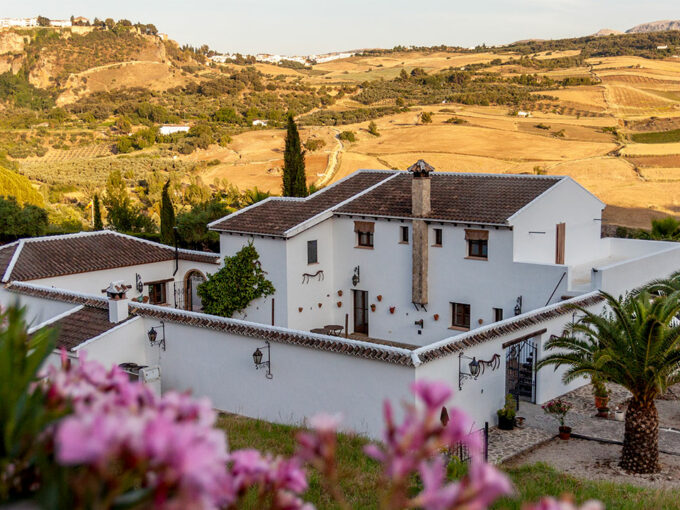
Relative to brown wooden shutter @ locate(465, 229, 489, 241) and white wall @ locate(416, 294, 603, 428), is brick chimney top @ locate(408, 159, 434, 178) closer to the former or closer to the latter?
brown wooden shutter @ locate(465, 229, 489, 241)

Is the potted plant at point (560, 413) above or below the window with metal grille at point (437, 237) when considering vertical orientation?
below

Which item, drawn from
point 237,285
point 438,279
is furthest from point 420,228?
point 237,285

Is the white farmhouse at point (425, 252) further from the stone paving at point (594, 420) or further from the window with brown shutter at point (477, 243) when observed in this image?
the stone paving at point (594, 420)

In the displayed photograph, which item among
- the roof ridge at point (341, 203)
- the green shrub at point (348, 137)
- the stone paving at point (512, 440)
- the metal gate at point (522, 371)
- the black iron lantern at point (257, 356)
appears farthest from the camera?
the green shrub at point (348, 137)

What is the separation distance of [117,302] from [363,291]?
937cm

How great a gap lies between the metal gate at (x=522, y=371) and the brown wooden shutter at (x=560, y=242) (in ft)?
19.1

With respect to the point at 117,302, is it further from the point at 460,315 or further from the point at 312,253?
the point at 460,315

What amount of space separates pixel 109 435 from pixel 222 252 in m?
26.0

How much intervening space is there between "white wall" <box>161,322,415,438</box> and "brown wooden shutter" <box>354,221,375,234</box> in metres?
8.44

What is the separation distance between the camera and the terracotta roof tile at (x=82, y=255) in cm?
2669

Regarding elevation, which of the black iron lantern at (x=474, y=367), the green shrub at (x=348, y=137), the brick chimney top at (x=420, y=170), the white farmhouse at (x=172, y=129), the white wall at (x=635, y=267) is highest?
the brick chimney top at (x=420, y=170)

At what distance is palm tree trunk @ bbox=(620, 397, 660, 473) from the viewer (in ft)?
49.7

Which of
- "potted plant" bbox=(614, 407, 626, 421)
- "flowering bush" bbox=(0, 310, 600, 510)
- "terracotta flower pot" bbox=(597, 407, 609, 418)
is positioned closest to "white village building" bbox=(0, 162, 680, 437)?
"terracotta flower pot" bbox=(597, 407, 609, 418)

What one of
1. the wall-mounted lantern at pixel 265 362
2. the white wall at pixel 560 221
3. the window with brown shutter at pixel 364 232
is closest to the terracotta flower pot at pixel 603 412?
the white wall at pixel 560 221
